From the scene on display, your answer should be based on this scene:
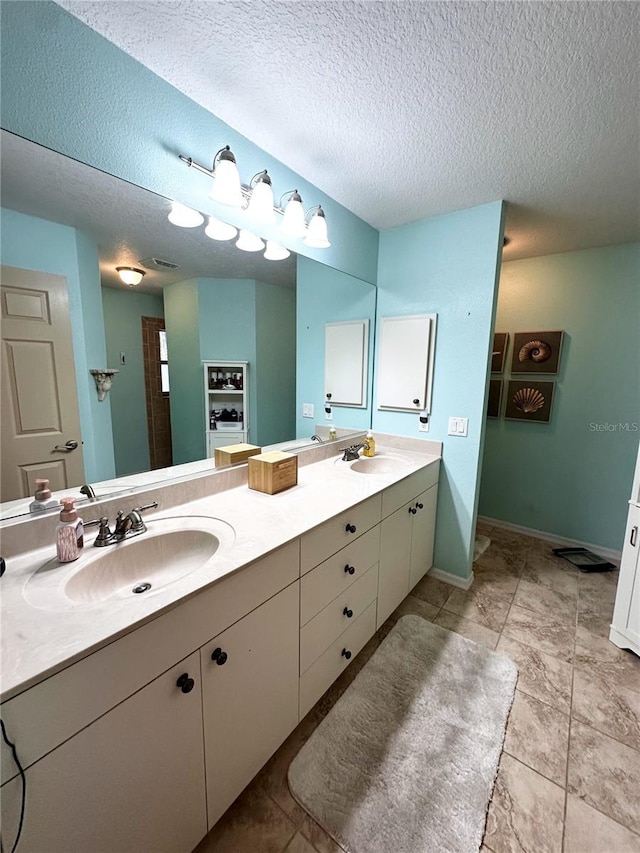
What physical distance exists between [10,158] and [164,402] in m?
0.80

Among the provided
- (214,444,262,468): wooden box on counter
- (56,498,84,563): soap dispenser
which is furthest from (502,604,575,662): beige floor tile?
(56,498,84,563): soap dispenser

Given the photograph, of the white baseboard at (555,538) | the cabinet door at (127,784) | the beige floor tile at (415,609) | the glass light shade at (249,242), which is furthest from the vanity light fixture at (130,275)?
the white baseboard at (555,538)

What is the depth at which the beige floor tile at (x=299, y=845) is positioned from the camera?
0.97m

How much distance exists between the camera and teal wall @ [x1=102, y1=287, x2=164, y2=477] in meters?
1.17

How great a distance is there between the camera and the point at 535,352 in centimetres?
270

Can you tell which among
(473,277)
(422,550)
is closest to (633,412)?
(473,277)

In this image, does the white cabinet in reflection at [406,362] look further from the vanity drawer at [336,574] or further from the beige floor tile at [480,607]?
the beige floor tile at [480,607]

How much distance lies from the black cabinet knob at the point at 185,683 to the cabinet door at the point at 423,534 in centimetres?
140

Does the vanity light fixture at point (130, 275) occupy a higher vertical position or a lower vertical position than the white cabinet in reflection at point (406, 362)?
higher

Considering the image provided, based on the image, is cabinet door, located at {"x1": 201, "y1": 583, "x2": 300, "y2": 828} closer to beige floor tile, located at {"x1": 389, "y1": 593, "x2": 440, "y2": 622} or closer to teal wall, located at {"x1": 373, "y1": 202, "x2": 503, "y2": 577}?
beige floor tile, located at {"x1": 389, "y1": 593, "x2": 440, "y2": 622}

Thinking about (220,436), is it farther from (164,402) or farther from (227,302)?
(227,302)

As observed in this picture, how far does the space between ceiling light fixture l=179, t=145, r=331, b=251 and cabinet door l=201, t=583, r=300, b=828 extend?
4.79ft

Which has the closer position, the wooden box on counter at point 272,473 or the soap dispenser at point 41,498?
the soap dispenser at point 41,498

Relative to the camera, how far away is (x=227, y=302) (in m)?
1.55
